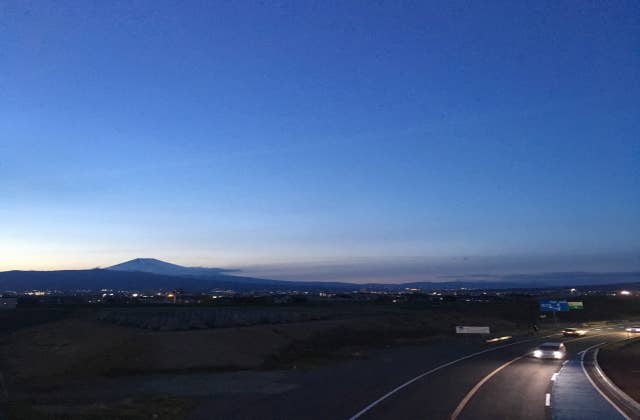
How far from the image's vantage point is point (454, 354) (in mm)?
42969

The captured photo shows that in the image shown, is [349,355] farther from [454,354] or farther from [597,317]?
[597,317]

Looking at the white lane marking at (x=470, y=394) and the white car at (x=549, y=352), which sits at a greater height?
the white lane marking at (x=470, y=394)

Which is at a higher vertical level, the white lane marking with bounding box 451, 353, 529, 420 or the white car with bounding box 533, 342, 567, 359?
the white lane marking with bounding box 451, 353, 529, 420

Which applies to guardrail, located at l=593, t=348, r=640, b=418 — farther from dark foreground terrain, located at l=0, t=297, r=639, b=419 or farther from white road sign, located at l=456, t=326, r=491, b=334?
white road sign, located at l=456, t=326, r=491, b=334

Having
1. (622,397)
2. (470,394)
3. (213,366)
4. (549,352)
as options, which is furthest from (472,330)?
(470,394)

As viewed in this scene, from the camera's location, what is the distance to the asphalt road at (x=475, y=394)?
1834cm

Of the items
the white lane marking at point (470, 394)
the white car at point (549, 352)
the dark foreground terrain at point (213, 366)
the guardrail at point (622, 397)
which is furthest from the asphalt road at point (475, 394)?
the white car at point (549, 352)

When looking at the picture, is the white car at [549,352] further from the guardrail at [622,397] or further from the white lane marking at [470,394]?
the guardrail at [622,397]

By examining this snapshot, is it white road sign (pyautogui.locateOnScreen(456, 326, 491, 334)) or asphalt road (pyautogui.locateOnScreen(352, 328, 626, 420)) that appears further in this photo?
white road sign (pyautogui.locateOnScreen(456, 326, 491, 334))

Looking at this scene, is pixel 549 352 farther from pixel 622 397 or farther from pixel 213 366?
pixel 213 366

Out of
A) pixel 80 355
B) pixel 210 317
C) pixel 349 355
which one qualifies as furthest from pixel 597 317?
pixel 80 355

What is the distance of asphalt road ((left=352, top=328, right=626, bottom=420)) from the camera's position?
1834 cm

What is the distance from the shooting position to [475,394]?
22.6m

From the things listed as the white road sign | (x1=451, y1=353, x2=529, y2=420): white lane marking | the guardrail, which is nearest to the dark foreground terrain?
(x1=451, y1=353, x2=529, y2=420): white lane marking
